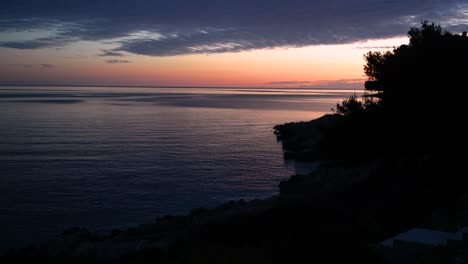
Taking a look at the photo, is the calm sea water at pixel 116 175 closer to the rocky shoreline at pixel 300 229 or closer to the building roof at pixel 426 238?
the rocky shoreline at pixel 300 229

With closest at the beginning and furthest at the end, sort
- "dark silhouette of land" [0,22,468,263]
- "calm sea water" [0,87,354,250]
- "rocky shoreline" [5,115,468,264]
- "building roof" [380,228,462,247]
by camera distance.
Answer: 1. "building roof" [380,228,462,247]
2. "rocky shoreline" [5,115,468,264]
3. "dark silhouette of land" [0,22,468,263]
4. "calm sea water" [0,87,354,250]

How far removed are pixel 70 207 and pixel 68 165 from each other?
11843 mm

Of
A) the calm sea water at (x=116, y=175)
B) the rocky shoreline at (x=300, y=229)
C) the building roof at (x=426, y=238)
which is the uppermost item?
the building roof at (x=426, y=238)

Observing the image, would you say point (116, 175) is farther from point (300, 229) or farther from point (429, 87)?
point (300, 229)

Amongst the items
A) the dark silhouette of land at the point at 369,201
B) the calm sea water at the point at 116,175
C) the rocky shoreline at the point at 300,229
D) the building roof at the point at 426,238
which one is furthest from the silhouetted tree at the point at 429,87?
the calm sea water at the point at 116,175

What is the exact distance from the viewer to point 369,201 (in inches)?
784

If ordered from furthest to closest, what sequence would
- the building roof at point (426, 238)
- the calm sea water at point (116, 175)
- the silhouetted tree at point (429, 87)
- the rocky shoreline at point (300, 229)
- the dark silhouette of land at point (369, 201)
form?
the calm sea water at point (116, 175)
the silhouetted tree at point (429, 87)
the dark silhouette of land at point (369, 201)
the rocky shoreline at point (300, 229)
the building roof at point (426, 238)

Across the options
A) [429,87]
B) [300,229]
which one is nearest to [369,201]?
A: [429,87]

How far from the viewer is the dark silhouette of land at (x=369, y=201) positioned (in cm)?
1156

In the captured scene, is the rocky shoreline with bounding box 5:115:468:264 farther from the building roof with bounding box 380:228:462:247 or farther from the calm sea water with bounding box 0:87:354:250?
the calm sea water with bounding box 0:87:354:250

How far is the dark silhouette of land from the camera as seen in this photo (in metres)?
11.6

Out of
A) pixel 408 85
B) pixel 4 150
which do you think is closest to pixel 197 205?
pixel 408 85

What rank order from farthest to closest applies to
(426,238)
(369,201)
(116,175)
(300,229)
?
(116,175) < (369,201) < (300,229) < (426,238)

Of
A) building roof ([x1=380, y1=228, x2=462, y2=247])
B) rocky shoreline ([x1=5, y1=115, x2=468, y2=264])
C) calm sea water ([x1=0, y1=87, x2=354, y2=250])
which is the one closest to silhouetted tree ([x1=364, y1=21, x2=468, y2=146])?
rocky shoreline ([x1=5, y1=115, x2=468, y2=264])
